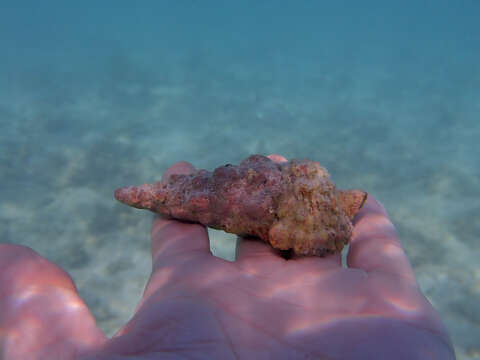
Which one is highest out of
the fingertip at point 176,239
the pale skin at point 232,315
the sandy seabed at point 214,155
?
the pale skin at point 232,315

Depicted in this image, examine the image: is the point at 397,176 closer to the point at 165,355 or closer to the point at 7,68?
the point at 165,355

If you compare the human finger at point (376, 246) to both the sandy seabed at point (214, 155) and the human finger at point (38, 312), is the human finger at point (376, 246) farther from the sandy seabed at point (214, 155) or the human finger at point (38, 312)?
the sandy seabed at point (214, 155)

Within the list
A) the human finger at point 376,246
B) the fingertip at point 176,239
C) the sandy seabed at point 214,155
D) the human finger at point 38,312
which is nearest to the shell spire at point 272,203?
the fingertip at point 176,239

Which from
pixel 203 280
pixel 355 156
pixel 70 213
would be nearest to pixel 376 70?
pixel 355 156

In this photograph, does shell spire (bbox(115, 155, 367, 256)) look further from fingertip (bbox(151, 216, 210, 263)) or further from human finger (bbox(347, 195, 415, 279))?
human finger (bbox(347, 195, 415, 279))

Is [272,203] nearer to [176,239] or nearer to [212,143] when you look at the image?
[176,239]

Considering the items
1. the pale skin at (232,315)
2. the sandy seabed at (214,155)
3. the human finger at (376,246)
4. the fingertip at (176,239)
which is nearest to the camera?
the pale skin at (232,315)

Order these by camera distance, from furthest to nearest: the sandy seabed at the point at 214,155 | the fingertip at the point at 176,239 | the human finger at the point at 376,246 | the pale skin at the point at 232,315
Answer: the sandy seabed at the point at 214,155 < the fingertip at the point at 176,239 < the human finger at the point at 376,246 < the pale skin at the point at 232,315
